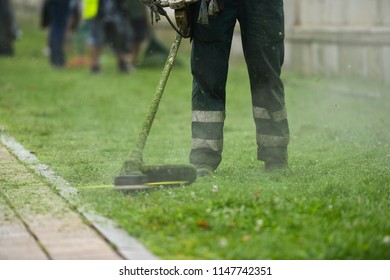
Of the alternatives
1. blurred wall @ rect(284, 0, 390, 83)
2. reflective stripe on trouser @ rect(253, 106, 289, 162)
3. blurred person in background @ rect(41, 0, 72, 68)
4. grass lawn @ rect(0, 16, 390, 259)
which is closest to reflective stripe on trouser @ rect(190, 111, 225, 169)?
grass lawn @ rect(0, 16, 390, 259)

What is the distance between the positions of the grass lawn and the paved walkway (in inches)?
6.6

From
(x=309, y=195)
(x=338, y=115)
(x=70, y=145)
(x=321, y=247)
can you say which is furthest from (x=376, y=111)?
(x=321, y=247)

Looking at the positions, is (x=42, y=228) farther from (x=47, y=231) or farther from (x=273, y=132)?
(x=273, y=132)

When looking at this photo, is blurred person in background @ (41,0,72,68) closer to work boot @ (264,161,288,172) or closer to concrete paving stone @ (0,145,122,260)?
work boot @ (264,161,288,172)

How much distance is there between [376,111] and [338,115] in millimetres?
463

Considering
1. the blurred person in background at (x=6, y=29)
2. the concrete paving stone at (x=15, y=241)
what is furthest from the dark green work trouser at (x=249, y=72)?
the blurred person in background at (x=6, y=29)

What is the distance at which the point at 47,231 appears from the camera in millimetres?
5230

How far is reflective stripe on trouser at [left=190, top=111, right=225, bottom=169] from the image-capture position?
6652 millimetres

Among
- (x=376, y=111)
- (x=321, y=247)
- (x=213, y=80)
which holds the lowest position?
(x=376, y=111)

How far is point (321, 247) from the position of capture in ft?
15.4

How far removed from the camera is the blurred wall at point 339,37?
12.7 meters

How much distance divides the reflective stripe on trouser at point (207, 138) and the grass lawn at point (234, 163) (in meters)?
0.17

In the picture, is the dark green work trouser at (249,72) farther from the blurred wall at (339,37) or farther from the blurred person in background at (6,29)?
the blurred person in background at (6,29)
